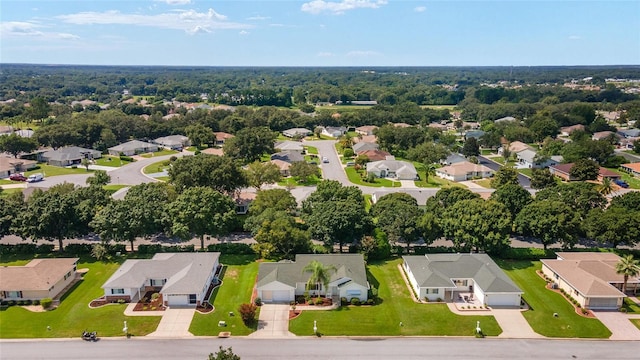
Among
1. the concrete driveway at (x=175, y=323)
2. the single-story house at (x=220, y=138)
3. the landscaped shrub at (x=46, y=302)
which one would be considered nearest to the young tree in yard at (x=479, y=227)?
the concrete driveway at (x=175, y=323)

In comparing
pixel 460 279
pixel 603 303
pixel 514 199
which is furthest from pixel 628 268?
pixel 514 199

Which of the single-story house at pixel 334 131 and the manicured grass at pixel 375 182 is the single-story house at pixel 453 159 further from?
the single-story house at pixel 334 131

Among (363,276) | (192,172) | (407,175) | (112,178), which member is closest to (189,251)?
(192,172)

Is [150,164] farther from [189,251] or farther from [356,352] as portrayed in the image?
[356,352]

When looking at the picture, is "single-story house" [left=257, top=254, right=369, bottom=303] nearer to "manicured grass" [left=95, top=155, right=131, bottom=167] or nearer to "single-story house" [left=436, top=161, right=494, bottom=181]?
"single-story house" [left=436, top=161, right=494, bottom=181]

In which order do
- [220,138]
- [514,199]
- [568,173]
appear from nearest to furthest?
1. [514,199]
2. [568,173]
3. [220,138]

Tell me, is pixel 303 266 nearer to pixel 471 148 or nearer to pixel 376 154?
pixel 376 154
